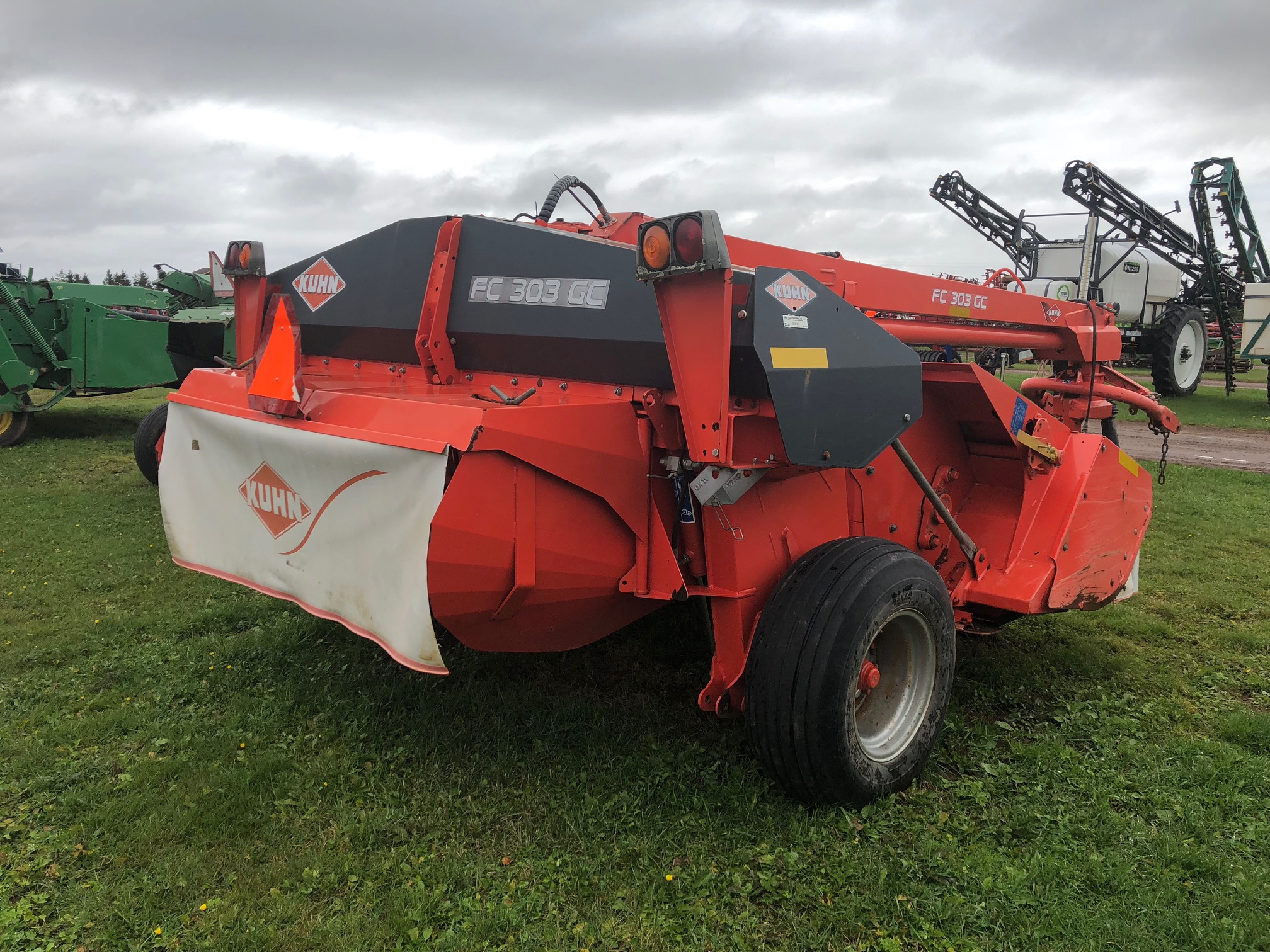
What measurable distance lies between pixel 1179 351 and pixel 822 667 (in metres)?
15.7

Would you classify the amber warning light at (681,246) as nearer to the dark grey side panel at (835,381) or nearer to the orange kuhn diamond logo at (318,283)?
the dark grey side panel at (835,381)

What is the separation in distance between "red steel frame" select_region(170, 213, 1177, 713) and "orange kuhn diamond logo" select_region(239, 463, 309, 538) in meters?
0.20

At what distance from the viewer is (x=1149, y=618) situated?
474 centimetres

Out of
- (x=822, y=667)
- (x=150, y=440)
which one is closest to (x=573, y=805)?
(x=822, y=667)

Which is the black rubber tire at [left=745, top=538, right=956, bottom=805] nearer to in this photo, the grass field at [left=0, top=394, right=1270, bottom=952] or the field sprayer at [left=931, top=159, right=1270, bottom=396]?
the grass field at [left=0, top=394, right=1270, bottom=952]

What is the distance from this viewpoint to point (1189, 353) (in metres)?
15.9

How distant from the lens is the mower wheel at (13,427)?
9570mm

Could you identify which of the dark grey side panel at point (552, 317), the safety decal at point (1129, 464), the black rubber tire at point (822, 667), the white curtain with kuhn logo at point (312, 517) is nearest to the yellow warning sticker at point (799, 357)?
the dark grey side panel at point (552, 317)


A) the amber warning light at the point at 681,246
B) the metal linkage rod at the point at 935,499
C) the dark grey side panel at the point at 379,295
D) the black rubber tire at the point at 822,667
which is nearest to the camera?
the amber warning light at the point at 681,246

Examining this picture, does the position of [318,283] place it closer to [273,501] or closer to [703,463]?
[273,501]

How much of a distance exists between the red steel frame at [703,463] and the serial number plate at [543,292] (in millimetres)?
193

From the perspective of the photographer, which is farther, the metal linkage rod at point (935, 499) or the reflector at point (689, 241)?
the metal linkage rod at point (935, 499)

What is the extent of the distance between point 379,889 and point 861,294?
8.45ft

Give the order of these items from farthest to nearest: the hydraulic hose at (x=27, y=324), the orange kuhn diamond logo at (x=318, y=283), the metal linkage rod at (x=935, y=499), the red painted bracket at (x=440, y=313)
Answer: the hydraulic hose at (x=27, y=324), the orange kuhn diamond logo at (x=318, y=283), the red painted bracket at (x=440, y=313), the metal linkage rod at (x=935, y=499)
